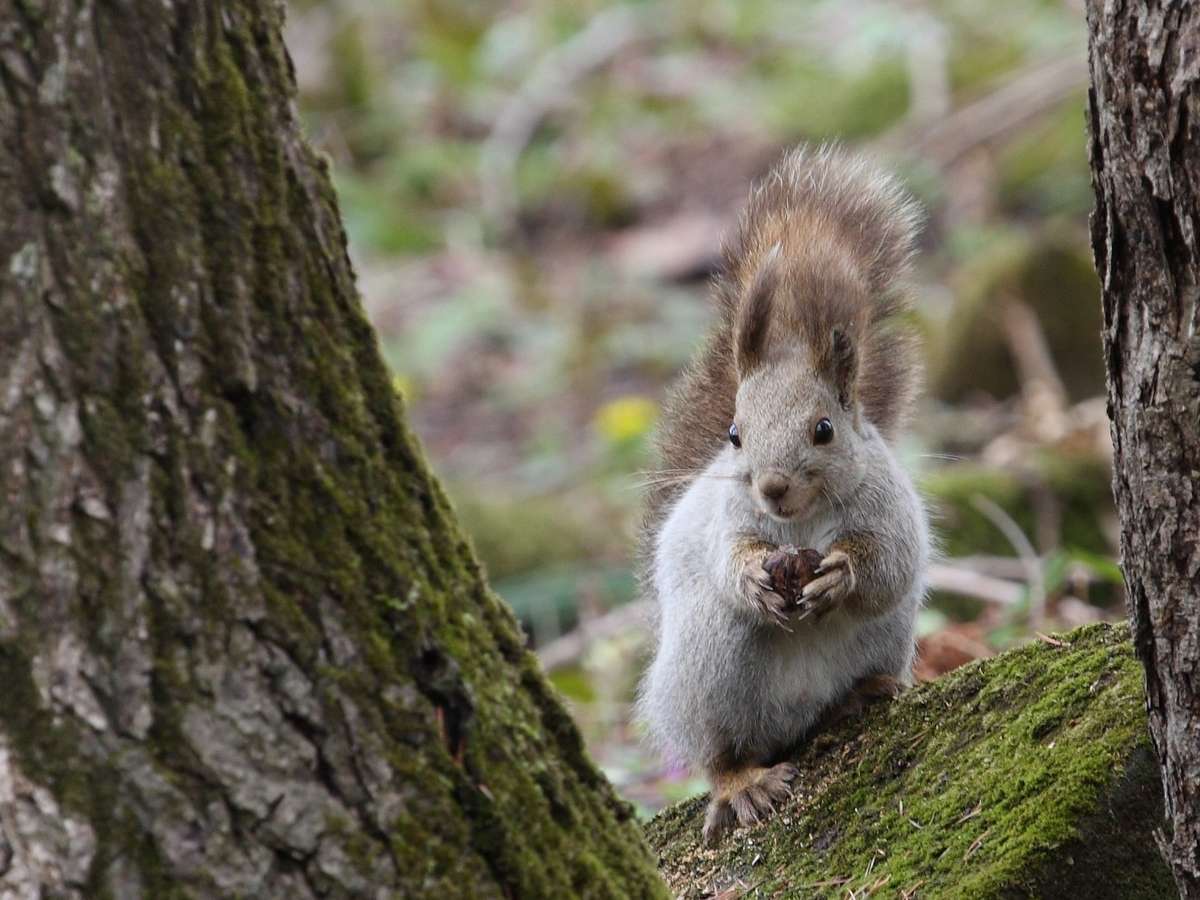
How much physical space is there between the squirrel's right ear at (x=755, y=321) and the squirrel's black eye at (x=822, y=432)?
165 mm

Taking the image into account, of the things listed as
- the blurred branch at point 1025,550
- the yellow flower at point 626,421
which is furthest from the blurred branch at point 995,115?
the blurred branch at point 1025,550

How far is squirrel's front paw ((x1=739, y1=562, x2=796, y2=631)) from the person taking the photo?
2.48 metres

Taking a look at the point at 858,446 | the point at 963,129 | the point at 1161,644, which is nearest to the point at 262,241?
the point at 1161,644

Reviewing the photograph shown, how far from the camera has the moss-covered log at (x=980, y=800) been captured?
6.24 feet

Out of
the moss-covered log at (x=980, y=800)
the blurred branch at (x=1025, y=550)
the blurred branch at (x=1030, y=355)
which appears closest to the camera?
the moss-covered log at (x=980, y=800)

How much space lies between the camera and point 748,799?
2479 mm

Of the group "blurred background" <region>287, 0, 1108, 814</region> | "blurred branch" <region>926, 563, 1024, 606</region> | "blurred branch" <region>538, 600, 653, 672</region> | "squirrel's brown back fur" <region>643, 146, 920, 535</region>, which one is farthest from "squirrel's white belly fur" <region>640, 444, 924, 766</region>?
"blurred branch" <region>538, 600, 653, 672</region>

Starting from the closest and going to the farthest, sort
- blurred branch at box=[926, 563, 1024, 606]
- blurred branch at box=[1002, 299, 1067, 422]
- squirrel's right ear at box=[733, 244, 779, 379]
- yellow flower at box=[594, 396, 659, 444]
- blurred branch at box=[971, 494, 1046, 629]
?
squirrel's right ear at box=[733, 244, 779, 379] → blurred branch at box=[971, 494, 1046, 629] → blurred branch at box=[926, 563, 1024, 606] → yellow flower at box=[594, 396, 659, 444] → blurred branch at box=[1002, 299, 1067, 422]

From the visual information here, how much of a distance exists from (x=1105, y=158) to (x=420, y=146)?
28.1ft

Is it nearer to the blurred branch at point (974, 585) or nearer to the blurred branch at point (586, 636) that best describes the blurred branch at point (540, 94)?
the blurred branch at point (586, 636)

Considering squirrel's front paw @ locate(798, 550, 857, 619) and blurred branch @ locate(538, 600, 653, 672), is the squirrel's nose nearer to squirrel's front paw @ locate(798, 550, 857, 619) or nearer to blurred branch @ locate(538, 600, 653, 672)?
squirrel's front paw @ locate(798, 550, 857, 619)

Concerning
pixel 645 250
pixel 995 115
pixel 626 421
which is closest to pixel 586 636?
pixel 626 421

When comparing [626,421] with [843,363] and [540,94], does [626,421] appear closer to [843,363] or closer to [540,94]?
[843,363]

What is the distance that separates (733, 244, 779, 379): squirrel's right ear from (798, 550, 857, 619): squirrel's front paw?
0.37 m
